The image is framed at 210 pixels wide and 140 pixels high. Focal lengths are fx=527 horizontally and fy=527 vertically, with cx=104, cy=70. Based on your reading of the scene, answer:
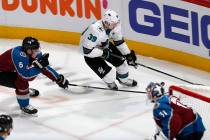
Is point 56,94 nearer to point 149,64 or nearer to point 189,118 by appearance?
point 149,64

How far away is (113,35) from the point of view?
586 cm

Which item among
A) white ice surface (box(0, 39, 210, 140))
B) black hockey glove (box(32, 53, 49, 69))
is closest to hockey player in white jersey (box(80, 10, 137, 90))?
white ice surface (box(0, 39, 210, 140))

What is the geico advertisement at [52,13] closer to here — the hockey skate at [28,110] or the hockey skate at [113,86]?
the hockey skate at [113,86]

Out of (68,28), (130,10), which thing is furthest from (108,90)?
(68,28)

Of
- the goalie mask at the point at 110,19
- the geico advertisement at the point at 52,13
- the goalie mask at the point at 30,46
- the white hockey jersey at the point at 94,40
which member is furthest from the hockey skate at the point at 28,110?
the geico advertisement at the point at 52,13

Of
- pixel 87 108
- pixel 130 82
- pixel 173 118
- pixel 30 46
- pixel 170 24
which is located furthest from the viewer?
pixel 170 24

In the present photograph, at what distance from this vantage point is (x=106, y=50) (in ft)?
18.4

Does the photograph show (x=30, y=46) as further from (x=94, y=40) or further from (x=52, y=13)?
(x=52, y=13)

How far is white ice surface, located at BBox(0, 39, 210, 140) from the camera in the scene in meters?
4.79

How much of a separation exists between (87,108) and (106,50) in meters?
0.67

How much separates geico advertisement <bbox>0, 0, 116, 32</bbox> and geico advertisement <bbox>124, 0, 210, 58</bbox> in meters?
0.55

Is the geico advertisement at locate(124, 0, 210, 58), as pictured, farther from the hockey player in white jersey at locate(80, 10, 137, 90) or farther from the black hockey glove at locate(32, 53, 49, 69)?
the black hockey glove at locate(32, 53, 49, 69)

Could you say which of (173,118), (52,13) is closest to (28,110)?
(173,118)

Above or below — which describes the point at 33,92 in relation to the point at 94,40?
below
